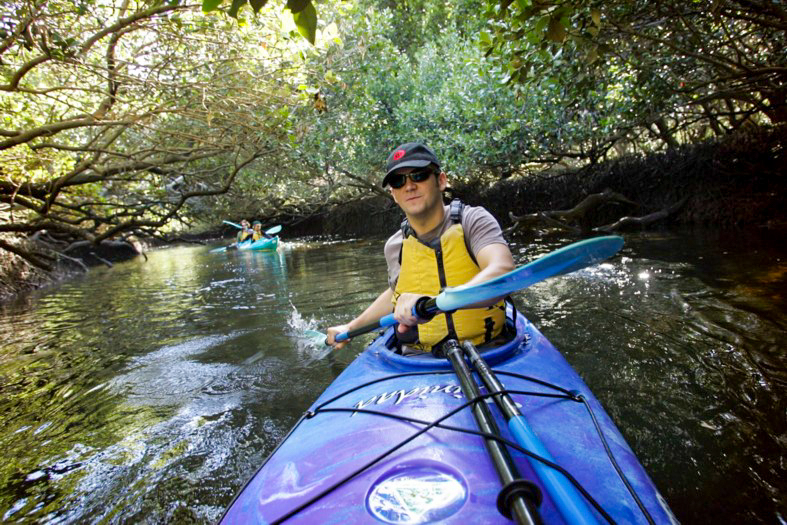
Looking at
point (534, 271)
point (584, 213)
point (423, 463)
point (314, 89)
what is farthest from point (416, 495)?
point (584, 213)

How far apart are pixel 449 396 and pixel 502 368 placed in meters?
0.47

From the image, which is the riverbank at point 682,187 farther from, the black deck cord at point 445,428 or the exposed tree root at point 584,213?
the black deck cord at point 445,428

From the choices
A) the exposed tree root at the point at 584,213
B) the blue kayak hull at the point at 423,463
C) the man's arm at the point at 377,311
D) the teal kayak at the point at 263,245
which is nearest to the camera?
the blue kayak hull at the point at 423,463

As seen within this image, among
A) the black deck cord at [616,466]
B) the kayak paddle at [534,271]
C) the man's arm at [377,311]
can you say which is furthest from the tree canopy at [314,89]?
the man's arm at [377,311]

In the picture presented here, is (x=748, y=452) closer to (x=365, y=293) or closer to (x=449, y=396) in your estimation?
(x=449, y=396)

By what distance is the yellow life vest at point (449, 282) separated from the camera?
2297 mm

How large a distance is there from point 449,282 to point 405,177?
61 centimetres

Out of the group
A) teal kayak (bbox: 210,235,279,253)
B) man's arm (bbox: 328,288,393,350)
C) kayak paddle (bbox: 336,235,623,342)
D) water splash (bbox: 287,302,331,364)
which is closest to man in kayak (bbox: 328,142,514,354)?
kayak paddle (bbox: 336,235,623,342)

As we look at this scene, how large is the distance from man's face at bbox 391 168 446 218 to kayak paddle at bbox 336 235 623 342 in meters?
0.57

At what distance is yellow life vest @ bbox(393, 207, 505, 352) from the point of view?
90.4 inches

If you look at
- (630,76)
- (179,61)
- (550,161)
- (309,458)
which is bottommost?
(309,458)

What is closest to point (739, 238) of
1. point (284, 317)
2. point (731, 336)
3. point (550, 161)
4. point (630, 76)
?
point (630, 76)

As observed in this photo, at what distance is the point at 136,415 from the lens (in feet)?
10.2

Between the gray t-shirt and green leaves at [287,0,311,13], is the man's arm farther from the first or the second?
green leaves at [287,0,311,13]
